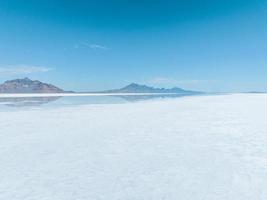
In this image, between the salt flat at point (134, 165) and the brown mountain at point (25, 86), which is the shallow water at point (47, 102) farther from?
the brown mountain at point (25, 86)

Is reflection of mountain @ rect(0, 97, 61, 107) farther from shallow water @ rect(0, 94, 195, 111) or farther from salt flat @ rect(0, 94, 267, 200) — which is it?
salt flat @ rect(0, 94, 267, 200)

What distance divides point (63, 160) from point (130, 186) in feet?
4.59

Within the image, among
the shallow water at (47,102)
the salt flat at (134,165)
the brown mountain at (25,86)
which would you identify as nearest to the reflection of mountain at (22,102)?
the shallow water at (47,102)

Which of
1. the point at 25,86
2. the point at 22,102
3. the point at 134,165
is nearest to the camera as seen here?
the point at 134,165

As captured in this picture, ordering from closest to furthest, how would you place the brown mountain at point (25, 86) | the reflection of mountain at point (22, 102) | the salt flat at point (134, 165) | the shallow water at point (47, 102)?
the salt flat at point (134, 165)
the shallow water at point (47, 102)
the reflection of mountain at point (22, 102)
the brown mountain at point (25, 86)

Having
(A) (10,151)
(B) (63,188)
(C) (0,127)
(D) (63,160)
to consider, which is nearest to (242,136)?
(D) (63,160)

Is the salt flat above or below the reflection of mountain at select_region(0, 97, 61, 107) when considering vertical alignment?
below

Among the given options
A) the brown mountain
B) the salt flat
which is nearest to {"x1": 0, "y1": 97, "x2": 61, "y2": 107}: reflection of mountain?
the salt flat

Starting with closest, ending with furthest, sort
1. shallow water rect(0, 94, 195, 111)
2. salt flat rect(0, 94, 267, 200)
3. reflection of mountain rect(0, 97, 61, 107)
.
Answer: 1. salt flat rect(0, 94, 267, 200)
2. shallow water rect(0, 94, 195, 111)
3. reflection of mountain rect(0, 97, 61, 107)

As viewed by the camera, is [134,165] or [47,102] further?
[47,102]

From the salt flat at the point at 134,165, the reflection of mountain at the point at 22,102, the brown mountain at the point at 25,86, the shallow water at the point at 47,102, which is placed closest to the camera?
the salt flat at the point at 134,165

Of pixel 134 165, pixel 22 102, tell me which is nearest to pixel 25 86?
pixel 22 102

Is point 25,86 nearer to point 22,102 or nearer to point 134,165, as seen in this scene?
point 22,102

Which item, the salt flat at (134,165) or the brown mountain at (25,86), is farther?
the brown mountain at (25,86)
